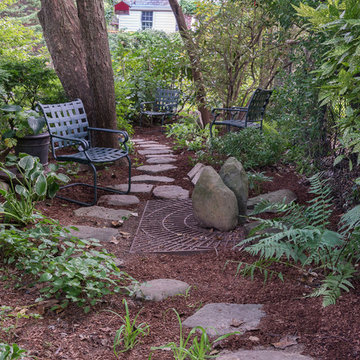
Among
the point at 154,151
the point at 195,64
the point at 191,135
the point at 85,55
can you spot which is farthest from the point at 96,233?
the point at 195,64

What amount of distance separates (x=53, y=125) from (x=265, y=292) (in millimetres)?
3526

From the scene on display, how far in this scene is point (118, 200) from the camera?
4.73 meters

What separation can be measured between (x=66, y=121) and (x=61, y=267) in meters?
2.98

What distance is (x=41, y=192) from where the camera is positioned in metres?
3.68

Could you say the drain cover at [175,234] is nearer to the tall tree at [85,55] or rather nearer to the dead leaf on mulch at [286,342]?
the dead leaf on mulch at [286,342]

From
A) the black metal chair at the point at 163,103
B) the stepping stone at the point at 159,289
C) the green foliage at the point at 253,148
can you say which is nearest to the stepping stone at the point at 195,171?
the green foliage at the point at 253,148

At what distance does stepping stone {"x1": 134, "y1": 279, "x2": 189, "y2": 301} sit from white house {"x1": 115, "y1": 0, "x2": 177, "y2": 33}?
29.0 metres

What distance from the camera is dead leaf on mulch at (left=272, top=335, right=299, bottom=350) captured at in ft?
6.28

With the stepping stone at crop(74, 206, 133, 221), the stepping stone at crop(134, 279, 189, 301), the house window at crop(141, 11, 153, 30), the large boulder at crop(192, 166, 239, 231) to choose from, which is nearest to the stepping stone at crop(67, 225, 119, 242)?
the stepping stone at crop(74, 206, 133, 221)

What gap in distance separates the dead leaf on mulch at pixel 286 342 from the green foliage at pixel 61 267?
98 cm

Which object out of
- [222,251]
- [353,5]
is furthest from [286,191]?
[353,5]

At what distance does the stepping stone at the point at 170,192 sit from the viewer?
193 inches

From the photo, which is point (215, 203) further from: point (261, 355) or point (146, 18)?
point (146, 18)

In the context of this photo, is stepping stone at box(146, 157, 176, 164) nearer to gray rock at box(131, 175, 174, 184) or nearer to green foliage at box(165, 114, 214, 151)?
A: green foliage at box(165, 114, 214, 151)
